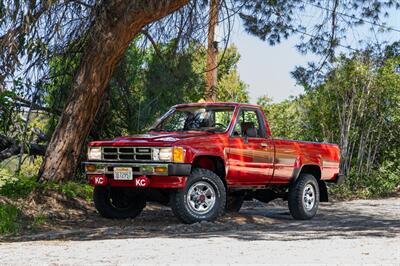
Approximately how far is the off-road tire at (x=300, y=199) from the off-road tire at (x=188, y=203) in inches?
80.0

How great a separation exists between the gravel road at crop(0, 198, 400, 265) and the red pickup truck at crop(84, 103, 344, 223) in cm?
41

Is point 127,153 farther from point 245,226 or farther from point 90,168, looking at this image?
point 245,226

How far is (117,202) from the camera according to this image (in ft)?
39.9

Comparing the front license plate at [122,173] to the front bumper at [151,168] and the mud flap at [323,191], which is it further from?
the mud flap at [323,191]

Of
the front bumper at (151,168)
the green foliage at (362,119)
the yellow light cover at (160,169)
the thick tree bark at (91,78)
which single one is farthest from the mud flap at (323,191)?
the green foliage at (362,119)

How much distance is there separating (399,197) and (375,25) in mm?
5255

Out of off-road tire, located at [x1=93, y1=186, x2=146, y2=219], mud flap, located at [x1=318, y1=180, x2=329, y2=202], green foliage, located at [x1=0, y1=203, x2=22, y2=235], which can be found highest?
mud flap, located at [x1=318, y1=180, x2=329, y2=202]

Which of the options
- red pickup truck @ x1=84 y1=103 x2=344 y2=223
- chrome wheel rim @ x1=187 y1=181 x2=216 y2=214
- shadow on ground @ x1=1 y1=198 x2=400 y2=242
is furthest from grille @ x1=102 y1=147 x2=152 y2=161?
shadow on ground @ x1=1 y1=198 x2=400 y2=242

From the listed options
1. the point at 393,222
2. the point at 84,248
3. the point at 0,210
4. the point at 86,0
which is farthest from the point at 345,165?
the point at 84,248

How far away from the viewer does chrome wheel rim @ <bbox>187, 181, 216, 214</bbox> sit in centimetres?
1069

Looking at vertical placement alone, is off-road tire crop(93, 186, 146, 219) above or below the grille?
below

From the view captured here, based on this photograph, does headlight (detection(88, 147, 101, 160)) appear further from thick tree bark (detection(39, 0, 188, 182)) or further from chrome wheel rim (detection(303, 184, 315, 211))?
chrome wheel rim (detection(303, 184, 315, 211))

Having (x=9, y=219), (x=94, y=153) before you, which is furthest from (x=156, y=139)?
(x=9, y=219)

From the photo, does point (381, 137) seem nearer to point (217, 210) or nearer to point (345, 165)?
point (345, 165)
